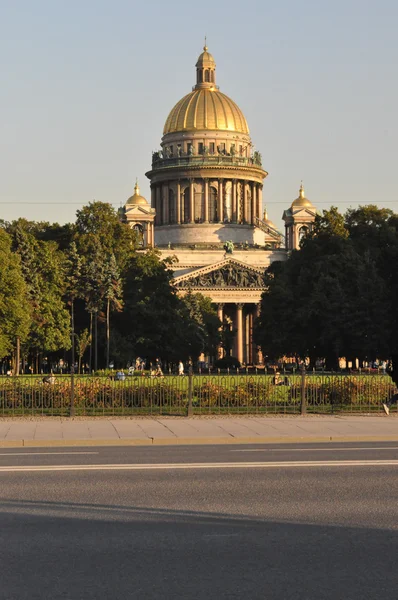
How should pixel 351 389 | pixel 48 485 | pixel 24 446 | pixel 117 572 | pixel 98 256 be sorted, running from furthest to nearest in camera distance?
pixel 98 256
pixel 351 389
pixel 24 446
pixel 48 485
pixel 117 572

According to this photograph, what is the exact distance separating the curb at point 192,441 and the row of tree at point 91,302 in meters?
47.5

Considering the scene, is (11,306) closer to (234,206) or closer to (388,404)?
(388,404)

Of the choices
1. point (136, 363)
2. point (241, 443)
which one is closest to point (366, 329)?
point (136, 363)

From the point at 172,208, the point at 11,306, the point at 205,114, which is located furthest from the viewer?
the point at 172,208

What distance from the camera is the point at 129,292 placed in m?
96.2

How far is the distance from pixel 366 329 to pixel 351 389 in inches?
1279

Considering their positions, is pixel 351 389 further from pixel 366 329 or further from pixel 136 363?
pixel 136 363

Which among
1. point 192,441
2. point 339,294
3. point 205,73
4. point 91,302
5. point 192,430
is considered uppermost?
point 205,73

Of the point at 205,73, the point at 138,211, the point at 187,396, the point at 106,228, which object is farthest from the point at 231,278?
the point at 187,396

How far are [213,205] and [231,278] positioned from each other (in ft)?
75.6

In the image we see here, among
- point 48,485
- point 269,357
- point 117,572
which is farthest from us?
point 269,357

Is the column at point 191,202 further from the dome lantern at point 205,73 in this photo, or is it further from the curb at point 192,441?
the curb at point 192,441

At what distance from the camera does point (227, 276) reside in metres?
160

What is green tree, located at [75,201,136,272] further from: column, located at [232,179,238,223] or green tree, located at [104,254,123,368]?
column, located at [232,179,238,223]
